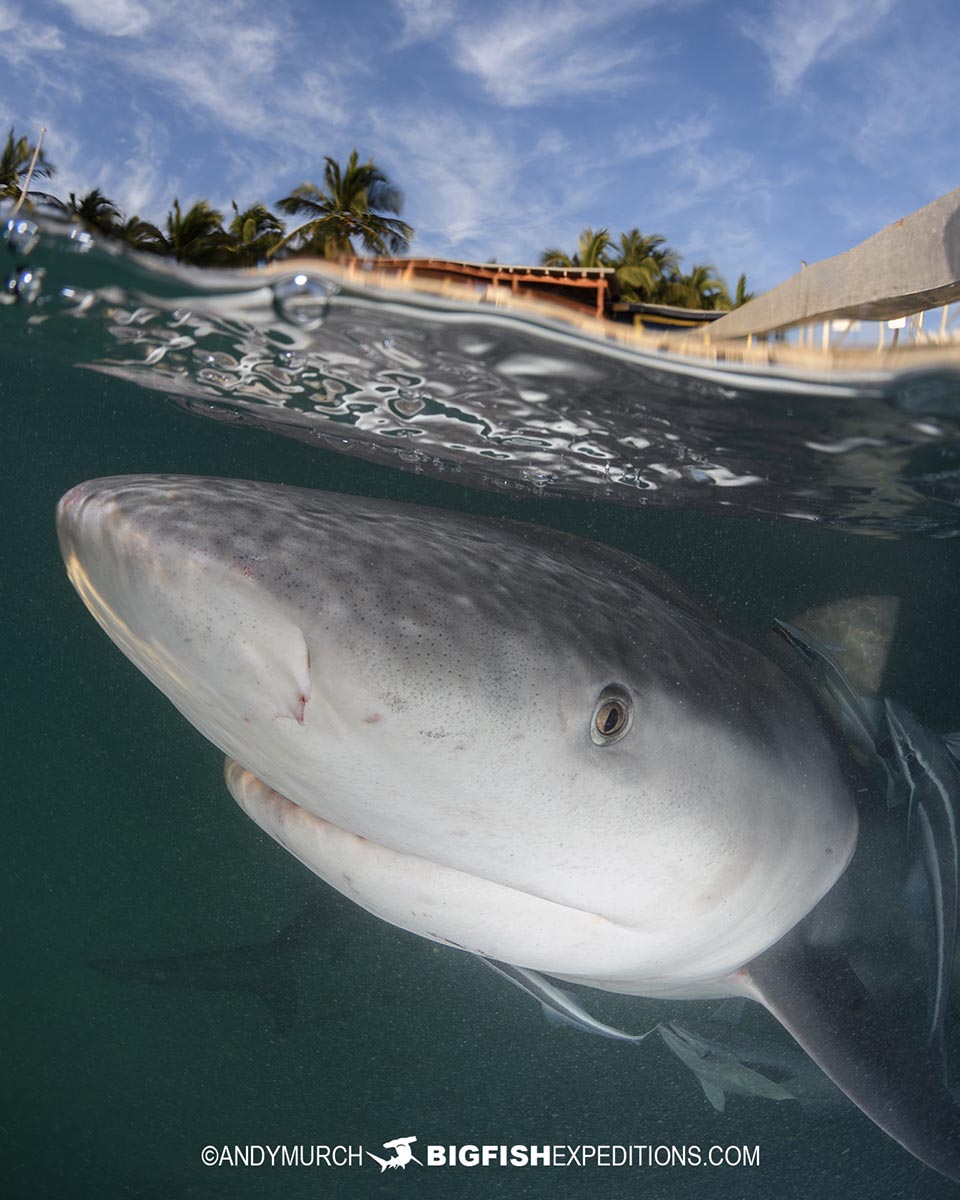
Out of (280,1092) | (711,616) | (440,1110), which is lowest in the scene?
(280,1092)

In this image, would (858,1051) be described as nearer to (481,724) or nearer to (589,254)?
(481,724)

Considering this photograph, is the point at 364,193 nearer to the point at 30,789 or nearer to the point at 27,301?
the point at 30,789

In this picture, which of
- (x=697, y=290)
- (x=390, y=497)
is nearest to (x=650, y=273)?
(x=697, y=290)

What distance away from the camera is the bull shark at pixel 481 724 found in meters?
1.36

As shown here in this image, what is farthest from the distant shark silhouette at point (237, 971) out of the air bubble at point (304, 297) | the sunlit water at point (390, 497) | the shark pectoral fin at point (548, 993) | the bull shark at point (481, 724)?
the air bubble at point (304, 297)

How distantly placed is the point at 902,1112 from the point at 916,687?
8.34ft

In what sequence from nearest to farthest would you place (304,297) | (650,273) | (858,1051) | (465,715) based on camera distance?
(465,715) < (858,1051) < (304,297) < (650,273)

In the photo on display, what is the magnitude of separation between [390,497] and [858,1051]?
7238mm

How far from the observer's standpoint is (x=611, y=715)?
1696 millimetres

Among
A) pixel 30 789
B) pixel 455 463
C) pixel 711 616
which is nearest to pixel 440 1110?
pixel 455 463

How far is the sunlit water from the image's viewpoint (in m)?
4.14

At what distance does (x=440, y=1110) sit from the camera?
32.6ft

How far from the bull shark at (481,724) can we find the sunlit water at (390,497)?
4.06 feet

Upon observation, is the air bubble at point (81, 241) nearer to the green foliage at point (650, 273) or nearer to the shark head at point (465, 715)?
the shark head at point (465, 715)
